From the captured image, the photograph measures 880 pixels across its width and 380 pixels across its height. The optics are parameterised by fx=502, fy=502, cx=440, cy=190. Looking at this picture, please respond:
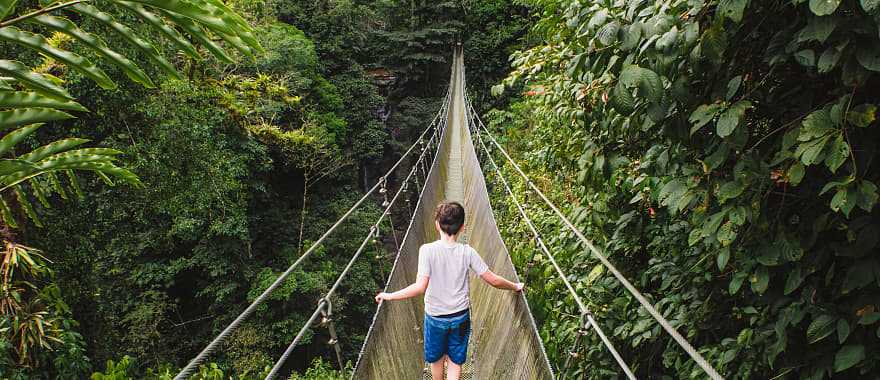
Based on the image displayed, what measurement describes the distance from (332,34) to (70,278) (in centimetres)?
939

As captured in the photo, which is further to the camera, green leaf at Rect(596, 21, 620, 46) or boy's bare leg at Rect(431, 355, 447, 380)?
boy's bare leg at Rect(431, 355, 447, 380)

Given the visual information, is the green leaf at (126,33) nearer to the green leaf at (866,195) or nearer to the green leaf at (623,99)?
the green leaf at (623,99)

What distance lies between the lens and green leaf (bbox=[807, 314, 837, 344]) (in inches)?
31.8

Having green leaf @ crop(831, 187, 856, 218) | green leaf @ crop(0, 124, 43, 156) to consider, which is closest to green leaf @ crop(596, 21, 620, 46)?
green leaf @ crop(831, 187, 856, 218)

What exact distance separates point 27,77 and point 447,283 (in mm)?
1110

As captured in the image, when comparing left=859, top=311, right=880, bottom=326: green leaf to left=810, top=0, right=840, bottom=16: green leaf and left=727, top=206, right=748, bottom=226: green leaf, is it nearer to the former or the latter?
left=727, top=206, right=748, bottom=226: green leaf

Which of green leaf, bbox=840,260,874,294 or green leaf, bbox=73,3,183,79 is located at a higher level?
green leaf, bbox=73,3,183,79

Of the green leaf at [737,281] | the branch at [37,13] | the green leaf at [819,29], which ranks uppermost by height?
the branch at [37,13]

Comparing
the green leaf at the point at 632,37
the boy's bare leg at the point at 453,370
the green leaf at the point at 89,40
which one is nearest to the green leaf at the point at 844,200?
the green leaf at the point at 632,37

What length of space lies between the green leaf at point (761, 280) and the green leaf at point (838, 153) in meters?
0.25

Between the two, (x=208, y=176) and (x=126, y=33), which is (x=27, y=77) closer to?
(x=126, y=33)

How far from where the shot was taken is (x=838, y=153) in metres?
0.67

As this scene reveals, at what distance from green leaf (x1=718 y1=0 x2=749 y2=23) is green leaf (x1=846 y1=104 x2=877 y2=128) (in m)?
0.21

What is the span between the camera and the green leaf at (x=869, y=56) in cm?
64
